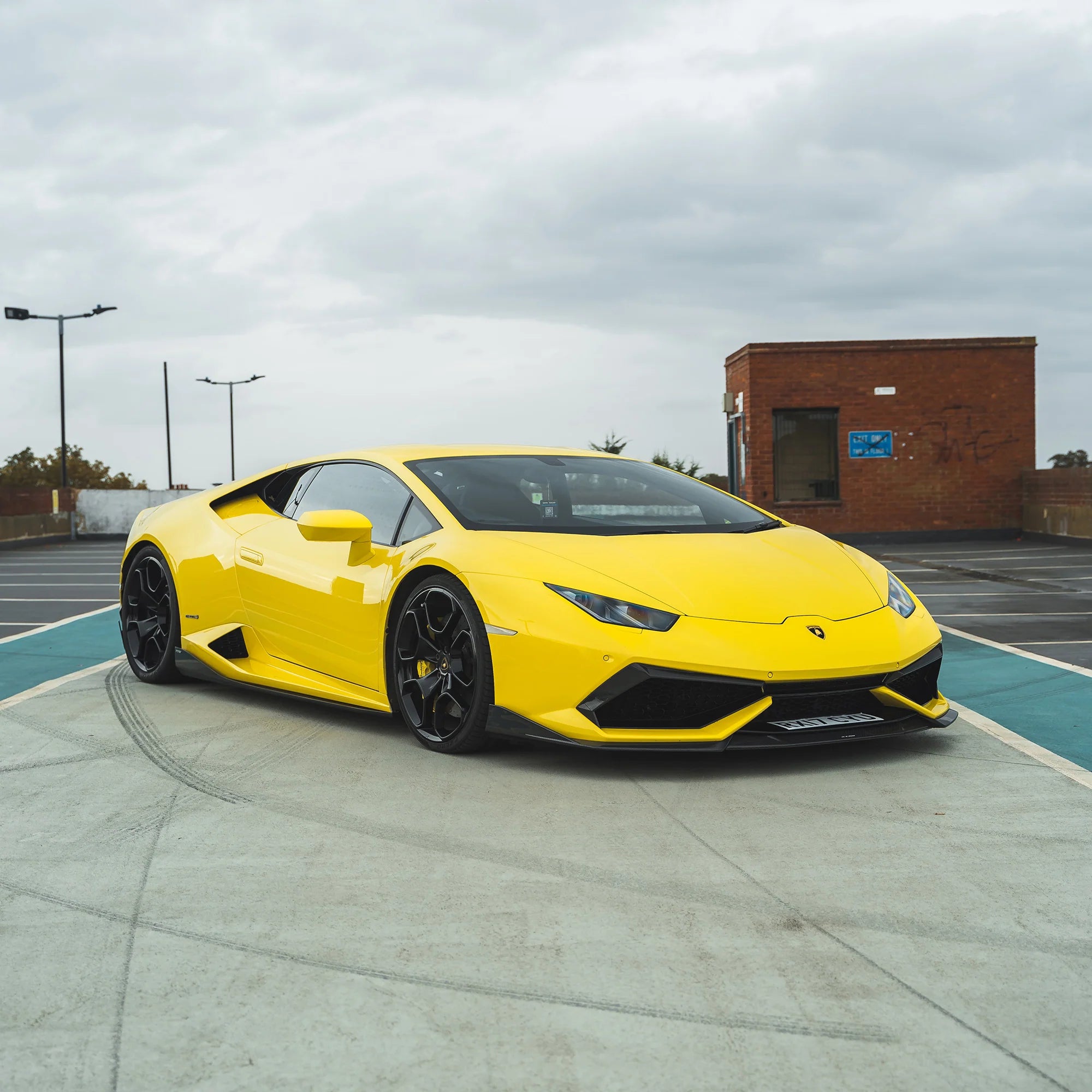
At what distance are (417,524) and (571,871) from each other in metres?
2.16

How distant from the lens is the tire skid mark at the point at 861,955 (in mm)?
2221

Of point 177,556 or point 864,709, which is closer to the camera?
point 864,709

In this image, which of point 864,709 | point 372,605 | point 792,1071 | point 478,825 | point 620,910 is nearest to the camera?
point 792,1071

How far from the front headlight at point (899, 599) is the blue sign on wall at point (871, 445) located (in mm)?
20038

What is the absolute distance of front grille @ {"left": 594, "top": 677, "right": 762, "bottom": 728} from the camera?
170 inches

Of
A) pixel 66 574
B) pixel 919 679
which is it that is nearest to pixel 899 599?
pixel 919 679

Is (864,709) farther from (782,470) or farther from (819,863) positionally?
(782,470)

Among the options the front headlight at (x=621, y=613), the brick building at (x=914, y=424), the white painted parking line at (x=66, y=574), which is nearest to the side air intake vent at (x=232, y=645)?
the front headlight at (x=621, y=613)

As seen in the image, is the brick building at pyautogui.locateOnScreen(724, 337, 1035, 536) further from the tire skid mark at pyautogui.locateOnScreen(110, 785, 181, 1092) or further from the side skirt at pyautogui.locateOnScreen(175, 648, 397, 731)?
the tire skid mark at pyautogui.locateOnScreen(110, 785, 181, 1092)

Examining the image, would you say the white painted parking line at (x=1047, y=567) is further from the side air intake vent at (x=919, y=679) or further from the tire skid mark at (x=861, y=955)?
the tire skid mark at (x=861, y=955)

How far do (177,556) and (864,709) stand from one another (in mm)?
3647

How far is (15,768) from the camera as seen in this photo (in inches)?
185

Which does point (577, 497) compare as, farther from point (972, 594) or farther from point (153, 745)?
point (972, 594)

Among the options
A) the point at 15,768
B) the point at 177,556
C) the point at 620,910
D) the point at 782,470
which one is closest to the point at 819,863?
the point at 620,910
